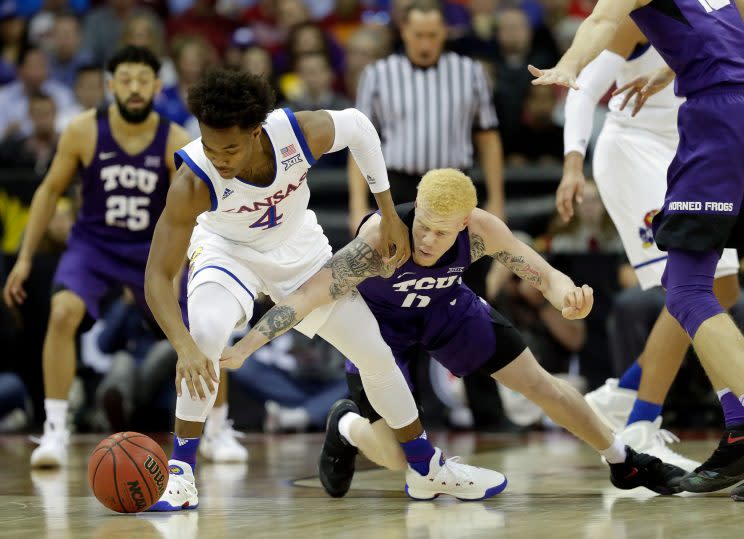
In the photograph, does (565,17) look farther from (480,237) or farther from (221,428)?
(480,237)

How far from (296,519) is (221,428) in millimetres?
2652

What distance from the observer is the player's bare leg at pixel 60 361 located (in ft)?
21.3

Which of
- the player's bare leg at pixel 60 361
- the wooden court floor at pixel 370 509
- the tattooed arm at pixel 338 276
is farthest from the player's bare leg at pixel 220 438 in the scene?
the tattooed arm at pixel 338 276

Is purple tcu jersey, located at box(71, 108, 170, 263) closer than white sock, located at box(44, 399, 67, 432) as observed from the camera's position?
No

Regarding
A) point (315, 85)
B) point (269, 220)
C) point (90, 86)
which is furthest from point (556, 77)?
point (90, 86)

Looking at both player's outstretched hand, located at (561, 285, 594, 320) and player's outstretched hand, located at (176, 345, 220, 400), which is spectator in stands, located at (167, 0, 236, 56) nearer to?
player's outstretched hand, located at (176, 345, 220, 400)

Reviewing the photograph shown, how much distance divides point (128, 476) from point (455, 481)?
4.27 feet

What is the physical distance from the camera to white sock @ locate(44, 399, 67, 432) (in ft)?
21.3

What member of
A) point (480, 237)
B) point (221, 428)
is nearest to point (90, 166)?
point (221, 428)

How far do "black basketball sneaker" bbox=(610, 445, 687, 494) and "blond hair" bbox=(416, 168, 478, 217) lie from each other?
48.1 inches

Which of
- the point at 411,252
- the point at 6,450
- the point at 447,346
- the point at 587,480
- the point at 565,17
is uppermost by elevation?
the point at 565,17

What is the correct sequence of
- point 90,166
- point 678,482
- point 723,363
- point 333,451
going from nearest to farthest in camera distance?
1. point 723,363
2. point 678,482
3. point 333,451
4. point 90,166

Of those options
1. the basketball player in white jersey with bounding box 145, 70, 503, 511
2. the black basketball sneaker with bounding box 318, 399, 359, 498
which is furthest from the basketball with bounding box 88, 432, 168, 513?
the black basketball sneaker with bounding box 318, 399, 359, 498

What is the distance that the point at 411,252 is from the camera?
4.86 meters
